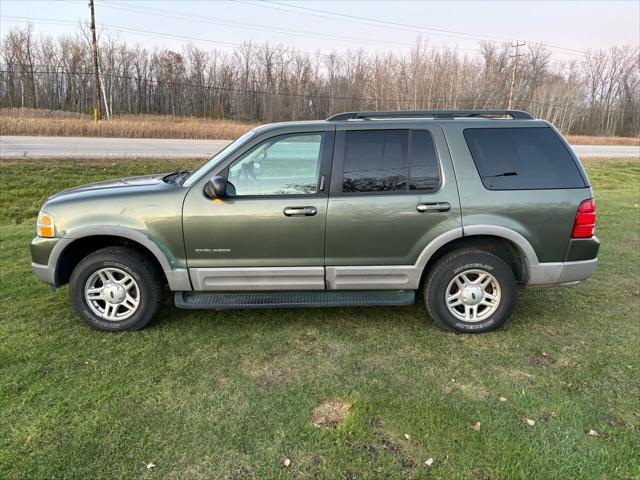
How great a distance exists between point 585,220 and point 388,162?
1.75 m

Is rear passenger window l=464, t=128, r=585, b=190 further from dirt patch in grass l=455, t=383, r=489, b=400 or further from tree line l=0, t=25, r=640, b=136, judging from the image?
tree line l=0, t=25, r=640, b=136

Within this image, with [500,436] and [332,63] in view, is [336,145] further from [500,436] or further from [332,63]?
[332,63]

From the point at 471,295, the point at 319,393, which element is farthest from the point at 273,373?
the point at 471,295

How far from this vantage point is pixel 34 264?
395 cm

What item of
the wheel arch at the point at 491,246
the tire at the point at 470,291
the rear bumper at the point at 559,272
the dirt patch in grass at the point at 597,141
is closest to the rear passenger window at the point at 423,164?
the wheel arch at the point at 491,246

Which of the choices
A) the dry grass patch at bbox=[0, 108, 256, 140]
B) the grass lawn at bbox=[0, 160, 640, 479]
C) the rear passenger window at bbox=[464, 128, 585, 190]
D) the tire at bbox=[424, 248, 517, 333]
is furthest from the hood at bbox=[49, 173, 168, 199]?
the dry grass patch at bbox=[0, 108, 256, 140]

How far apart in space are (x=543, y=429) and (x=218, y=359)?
2.35 meters

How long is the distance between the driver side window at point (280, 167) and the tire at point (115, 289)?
1.09 metres

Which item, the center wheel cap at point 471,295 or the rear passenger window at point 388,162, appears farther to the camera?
the center wheel cap at point 471,295

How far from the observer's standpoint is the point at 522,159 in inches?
152

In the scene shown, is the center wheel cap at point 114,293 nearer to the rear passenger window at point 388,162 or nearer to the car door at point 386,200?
the car door at point 386,200

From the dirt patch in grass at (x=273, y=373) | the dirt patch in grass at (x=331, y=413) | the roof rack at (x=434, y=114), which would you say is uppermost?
the roof rack at (x=434, y=114)

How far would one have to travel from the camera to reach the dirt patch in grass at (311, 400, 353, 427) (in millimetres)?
2802

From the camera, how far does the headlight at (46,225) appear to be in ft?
12.5
